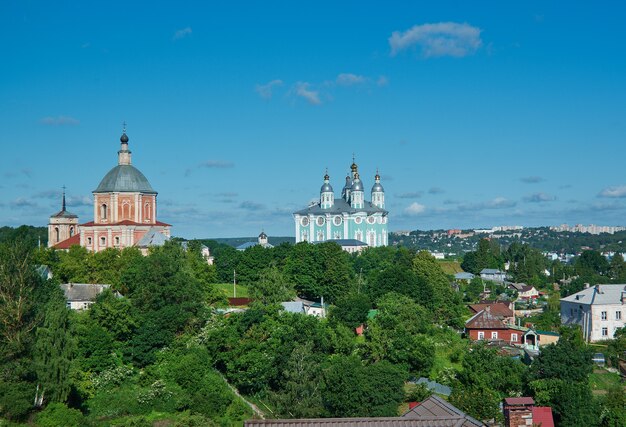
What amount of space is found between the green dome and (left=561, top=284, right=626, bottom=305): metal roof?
27562 millimetres

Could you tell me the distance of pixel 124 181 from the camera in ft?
178

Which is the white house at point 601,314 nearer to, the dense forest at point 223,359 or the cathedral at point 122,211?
the dense forest at point 223,359

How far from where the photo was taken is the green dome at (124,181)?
2127 inches

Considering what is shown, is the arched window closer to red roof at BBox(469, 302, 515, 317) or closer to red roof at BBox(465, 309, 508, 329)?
red roof at BBox(469, 302, 515, 317)

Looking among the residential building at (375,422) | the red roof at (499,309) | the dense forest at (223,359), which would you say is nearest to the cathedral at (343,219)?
the red roof at (499,309)

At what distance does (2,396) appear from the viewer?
22.4m

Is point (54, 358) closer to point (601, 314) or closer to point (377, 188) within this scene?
point (601, 314)

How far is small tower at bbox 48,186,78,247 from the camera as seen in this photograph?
6259 cm

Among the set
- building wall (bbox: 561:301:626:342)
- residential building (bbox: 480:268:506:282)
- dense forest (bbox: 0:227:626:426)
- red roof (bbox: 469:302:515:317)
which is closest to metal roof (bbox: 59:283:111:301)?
dense forest (bbox: 0:227:626:426)

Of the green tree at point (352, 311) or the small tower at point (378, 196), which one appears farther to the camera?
the small tower at point (378, 196)

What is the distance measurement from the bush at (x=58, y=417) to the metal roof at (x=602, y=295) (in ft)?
100

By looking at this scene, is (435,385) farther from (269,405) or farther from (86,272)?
(86,272)

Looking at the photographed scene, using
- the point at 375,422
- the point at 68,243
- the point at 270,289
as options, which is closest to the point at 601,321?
the point at 270,289

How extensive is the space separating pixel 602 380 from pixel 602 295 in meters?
14.0
